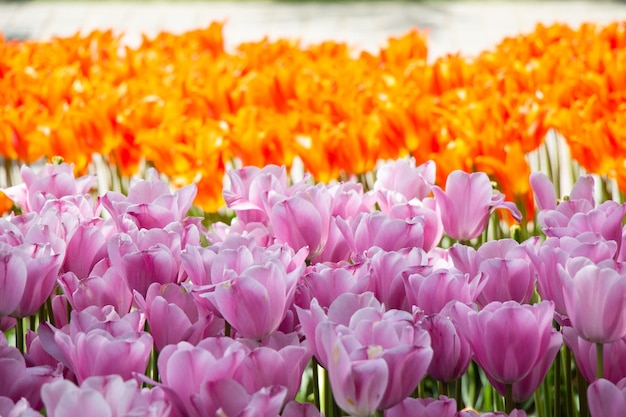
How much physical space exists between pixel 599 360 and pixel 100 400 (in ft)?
1.82

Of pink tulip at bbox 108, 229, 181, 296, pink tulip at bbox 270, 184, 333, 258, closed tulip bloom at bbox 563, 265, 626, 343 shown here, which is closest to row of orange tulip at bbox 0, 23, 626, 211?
pink tulip at bbox 270, 184, 333, 258

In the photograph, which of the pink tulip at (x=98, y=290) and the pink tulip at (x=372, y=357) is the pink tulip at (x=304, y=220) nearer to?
the pink tulip at (x=98, y=290)

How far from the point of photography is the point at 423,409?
1000 mm

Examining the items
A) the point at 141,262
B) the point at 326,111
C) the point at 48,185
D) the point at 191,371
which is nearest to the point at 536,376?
the point at 191,371

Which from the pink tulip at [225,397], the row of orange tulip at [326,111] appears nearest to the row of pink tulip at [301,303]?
the pink tulip at [225,397]

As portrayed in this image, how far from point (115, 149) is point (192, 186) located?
1.27 metres

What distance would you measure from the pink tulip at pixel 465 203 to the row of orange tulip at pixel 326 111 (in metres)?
0.70

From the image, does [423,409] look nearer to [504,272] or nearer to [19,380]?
[504,272]

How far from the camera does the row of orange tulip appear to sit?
2307 millimetres

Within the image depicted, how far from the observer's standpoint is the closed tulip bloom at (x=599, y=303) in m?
1.07

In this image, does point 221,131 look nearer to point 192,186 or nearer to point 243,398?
point 192,186

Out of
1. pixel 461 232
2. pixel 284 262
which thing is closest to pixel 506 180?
pixel 461 232

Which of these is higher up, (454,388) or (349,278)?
(349,278)

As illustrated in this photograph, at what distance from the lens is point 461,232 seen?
147 centimetres
